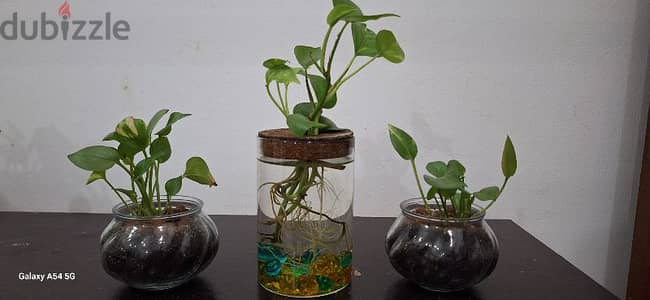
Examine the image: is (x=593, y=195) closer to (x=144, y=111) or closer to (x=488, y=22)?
(x=488, y=22)

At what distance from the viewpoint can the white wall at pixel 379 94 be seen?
3.32ft

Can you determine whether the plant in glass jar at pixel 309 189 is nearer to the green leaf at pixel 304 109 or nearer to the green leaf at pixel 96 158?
the green leaf at pixel 304 109

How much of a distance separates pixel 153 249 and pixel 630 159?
3.36 feet

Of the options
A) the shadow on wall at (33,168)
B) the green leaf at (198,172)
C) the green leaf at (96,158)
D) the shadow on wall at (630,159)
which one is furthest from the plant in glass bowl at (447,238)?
the shadow on wall at (33,168)

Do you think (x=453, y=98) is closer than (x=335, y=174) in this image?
No

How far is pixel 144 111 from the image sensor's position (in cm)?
104

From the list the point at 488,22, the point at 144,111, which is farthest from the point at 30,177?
the point at 488,22

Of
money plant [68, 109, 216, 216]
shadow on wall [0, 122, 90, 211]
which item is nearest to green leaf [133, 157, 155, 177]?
money plant [68, 109, 216, 216]

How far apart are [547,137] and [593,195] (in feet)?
0.59

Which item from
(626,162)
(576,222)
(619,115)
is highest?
(619,115)

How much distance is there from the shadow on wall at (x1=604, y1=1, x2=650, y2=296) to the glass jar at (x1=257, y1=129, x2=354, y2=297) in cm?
77

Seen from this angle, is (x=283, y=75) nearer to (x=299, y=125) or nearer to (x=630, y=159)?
(x=299, y=125)

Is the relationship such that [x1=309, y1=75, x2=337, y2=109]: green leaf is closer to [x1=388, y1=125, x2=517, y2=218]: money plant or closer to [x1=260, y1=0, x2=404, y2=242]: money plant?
[x1=260, y1=0, x2=404, y2=242]: money plant

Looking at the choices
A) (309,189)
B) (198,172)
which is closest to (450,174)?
(309,189)
